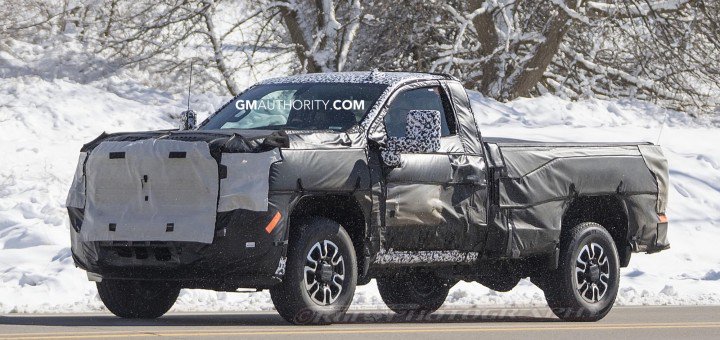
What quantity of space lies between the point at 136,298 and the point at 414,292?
8.80ft

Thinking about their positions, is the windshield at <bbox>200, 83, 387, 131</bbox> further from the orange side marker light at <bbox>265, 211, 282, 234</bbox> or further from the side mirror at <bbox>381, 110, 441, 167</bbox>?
the orange side marker light at <bbox>265, 211, 282, 234</bbox>

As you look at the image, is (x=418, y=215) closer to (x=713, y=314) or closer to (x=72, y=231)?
(x=72, y=231)

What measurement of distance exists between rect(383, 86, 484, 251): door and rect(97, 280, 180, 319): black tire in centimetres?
162

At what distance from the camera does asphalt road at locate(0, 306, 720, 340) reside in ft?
29.5

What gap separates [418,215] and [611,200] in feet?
7.70

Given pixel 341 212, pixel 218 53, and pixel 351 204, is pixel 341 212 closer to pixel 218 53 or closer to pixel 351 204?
pixel 351 204

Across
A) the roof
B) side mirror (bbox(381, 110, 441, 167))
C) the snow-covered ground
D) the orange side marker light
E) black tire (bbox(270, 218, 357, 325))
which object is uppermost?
the roof

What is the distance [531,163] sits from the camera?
11.2m

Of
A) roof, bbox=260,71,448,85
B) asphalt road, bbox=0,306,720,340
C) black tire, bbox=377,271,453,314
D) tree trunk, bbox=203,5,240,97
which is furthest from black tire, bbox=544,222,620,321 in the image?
tree trunk, bbox=203,5,240,97

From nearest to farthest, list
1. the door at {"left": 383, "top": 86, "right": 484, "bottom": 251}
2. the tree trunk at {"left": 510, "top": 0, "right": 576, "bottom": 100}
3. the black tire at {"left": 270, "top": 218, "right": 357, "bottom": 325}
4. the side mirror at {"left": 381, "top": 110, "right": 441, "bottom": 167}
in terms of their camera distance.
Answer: the black tire at {"left": 270, "top": 218, "right": 357, "bottom": 325}
the side mirror at {"left": 381, "top": 110, "right": 441, "bottom": 167}
the door at {"left": 383, "top": 86, "right": 484, "bottom": 251}
the tree trunk at {"left": 510, "top": 0, "right": 576, "bottom": 100}

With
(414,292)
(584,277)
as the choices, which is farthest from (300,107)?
(584,277)

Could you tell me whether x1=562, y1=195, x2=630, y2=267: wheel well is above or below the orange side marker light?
below

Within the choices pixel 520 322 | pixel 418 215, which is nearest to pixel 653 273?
pixel 520 322

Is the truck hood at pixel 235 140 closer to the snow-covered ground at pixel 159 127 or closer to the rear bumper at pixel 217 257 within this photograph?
the rear bumper at pixel 217 257
